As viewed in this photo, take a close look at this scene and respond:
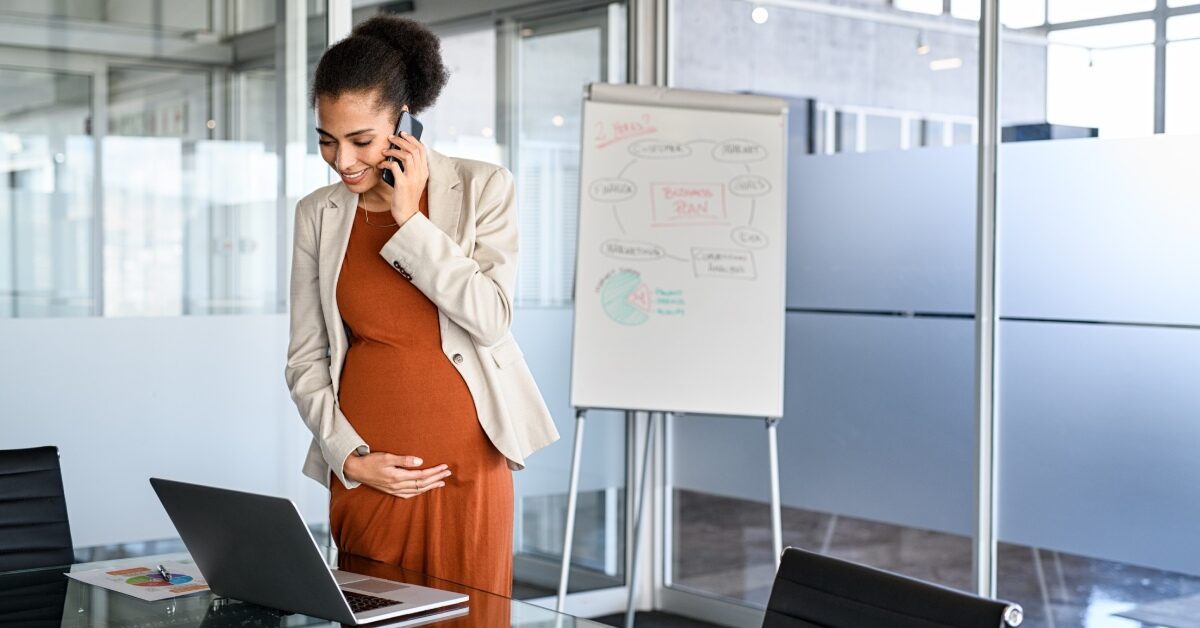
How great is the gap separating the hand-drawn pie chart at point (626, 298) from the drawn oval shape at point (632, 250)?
0.17 ft

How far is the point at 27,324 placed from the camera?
360 cm

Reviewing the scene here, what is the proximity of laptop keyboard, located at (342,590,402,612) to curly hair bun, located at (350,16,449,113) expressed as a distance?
3.00 ft

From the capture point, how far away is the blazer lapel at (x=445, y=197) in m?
2.31

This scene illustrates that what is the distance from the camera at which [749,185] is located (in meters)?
4.07

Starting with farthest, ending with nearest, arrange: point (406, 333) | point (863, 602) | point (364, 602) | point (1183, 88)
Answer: point (1183, 88) < point (406, 333) < point (364, 602) < point (863, 602)

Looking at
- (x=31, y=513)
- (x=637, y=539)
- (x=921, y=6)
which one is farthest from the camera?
(x=637, y=539)

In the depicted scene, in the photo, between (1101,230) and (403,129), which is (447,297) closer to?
(403,129)

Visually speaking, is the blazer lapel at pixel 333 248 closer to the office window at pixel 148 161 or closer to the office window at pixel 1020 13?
the office window at pixel 148 161

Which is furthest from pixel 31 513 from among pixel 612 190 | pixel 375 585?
pixel 612 190

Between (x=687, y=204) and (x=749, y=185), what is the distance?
0.21 m

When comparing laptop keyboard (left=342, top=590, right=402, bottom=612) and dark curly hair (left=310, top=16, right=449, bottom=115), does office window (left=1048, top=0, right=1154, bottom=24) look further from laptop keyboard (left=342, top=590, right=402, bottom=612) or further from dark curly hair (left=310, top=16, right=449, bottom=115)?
laptop keyboard (left=342, top=590, right=402, bottom=612)

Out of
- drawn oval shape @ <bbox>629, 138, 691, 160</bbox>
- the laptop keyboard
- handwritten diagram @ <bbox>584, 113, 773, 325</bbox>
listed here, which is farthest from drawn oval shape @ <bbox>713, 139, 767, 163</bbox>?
Answer: the laptop keyboard

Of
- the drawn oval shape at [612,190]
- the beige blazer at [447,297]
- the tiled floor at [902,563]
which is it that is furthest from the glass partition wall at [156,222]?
the beige blazer at [447,297]

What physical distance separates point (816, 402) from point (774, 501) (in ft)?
1.72
